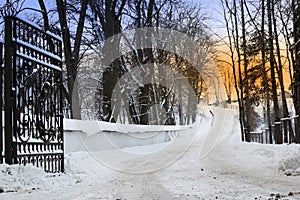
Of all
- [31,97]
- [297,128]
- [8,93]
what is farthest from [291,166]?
[297,128]

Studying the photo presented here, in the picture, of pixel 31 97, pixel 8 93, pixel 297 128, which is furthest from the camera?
pixel 297 128

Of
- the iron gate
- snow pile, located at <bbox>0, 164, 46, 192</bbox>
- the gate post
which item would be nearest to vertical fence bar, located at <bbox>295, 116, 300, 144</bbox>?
the iron gate

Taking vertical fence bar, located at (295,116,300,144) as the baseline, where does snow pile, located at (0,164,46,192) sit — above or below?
below

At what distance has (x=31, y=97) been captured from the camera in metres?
7.88

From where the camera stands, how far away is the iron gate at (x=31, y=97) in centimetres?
720

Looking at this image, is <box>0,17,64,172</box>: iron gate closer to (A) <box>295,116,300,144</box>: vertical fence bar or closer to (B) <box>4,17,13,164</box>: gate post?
(B) <box>4,17,13,164</box>: gate post

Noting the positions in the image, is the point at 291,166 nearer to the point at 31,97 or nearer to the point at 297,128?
the point at 31,97

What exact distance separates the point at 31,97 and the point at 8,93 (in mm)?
726

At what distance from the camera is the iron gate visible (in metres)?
7.20

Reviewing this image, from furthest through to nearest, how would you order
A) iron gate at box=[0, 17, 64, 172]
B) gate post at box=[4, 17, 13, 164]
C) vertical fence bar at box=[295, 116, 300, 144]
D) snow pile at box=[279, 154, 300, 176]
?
vertical fence bar at box=[295, 116, 300, 144]
snow pile at box=[279, 154, 300, 176]
iron gate at box=[0, 17, 64, 172]
gate post at box=[4, 17, 13, 164]

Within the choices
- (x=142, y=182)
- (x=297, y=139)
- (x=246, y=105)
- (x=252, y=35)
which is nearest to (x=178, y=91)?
(x=246, y=105)

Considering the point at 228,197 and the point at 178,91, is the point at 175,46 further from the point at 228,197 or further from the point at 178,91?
the point at 228,197

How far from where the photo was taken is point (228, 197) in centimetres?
538

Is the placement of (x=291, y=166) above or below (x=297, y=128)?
below
